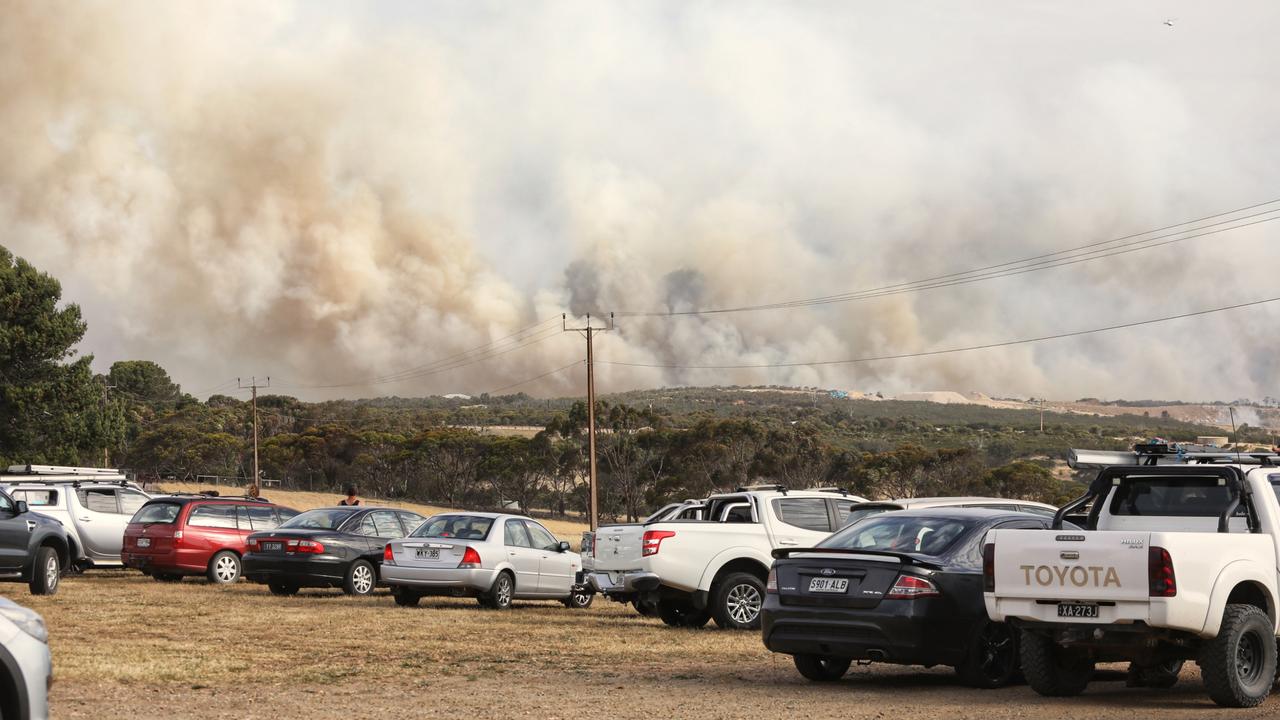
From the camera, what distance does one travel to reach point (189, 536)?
2519cm

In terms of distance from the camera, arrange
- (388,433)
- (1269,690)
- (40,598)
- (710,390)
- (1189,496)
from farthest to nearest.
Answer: (710,390)
(388,433)
(40,598)
(1189,496)
(1269,690)

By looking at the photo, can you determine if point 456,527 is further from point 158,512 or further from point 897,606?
point 897,606

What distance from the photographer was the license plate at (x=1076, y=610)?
1055 centimetres

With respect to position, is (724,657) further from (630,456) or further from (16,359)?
(630,456)

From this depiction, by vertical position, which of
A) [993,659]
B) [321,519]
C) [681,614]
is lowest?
[681,614]

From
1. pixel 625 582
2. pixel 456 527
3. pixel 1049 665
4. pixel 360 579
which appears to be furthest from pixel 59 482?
pixel 1049 665

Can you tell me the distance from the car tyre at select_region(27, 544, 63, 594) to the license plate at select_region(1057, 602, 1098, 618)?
1536 centimetres

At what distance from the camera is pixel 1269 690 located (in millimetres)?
10945

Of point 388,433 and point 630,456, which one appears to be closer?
point 630,456

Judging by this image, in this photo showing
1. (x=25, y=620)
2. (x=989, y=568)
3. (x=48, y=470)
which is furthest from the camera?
(x=48, y=470)

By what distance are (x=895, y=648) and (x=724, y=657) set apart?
3599mm

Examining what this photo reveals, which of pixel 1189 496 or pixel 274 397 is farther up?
pixel 274 397

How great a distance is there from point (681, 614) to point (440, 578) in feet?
12.6

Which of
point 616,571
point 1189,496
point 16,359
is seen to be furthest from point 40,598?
point 16,359
